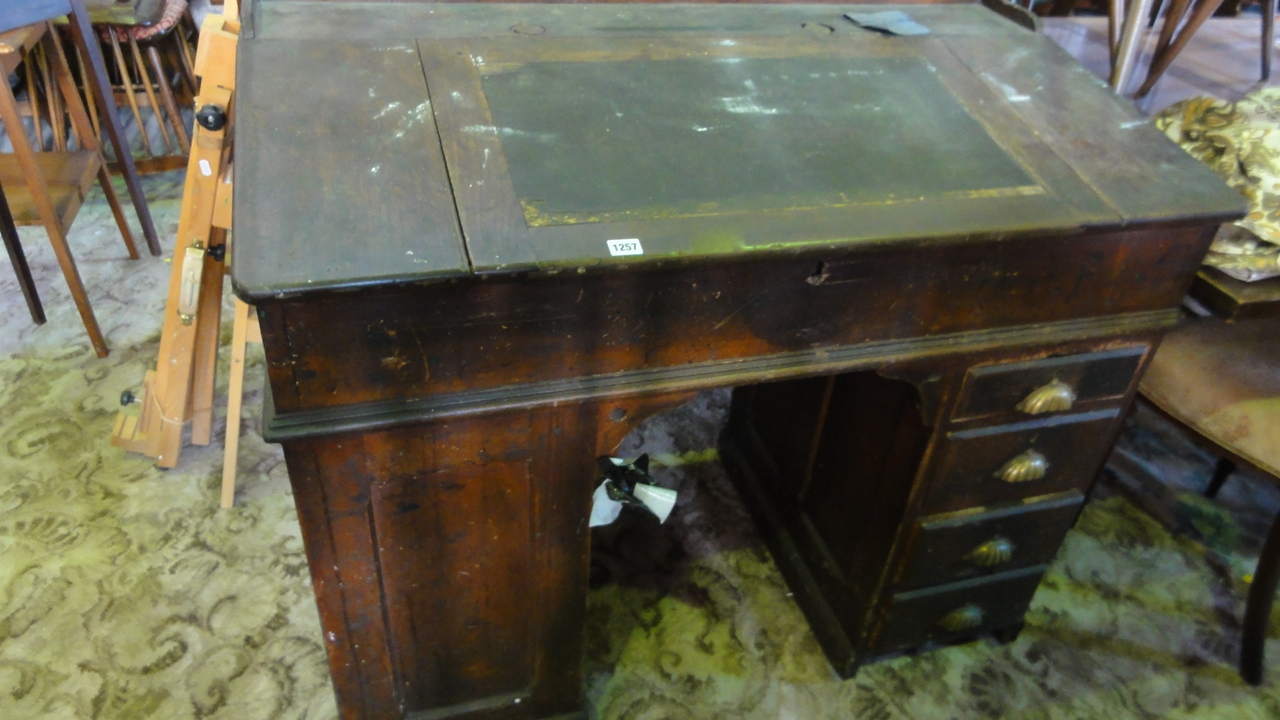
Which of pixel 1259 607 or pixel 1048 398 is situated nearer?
pixel 1048 398

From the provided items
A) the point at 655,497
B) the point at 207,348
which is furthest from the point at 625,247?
the point at 207,348

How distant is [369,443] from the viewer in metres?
0.98

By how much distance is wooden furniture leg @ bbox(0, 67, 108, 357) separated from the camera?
185 centimetres

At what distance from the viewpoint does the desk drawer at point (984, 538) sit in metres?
1.38

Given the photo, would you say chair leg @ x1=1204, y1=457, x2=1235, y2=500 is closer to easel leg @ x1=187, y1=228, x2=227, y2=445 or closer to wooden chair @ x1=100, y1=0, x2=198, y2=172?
easel leg @ x1=187, y1=228, x2=227, y2=445

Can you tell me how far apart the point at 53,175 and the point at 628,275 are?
6.63ft

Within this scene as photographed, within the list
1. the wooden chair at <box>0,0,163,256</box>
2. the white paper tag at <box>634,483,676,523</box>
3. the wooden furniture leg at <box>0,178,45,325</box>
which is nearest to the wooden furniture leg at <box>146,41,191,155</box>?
the wooden chair at <box>0,0,163,256</box>

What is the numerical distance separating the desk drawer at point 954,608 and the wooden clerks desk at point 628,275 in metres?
0.02

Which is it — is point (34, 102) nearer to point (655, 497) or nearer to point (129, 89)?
point (129, 89)

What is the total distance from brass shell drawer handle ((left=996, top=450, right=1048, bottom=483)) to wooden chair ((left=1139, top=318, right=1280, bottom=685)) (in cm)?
34

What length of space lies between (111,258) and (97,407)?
0.72 meters

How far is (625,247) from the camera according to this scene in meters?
0.90

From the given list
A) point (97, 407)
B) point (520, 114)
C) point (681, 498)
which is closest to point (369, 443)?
point (520, 114)

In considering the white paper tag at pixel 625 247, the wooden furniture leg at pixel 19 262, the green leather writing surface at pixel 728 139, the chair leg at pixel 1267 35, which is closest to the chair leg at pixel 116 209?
the wooden furniture leg at pixel 19 262
